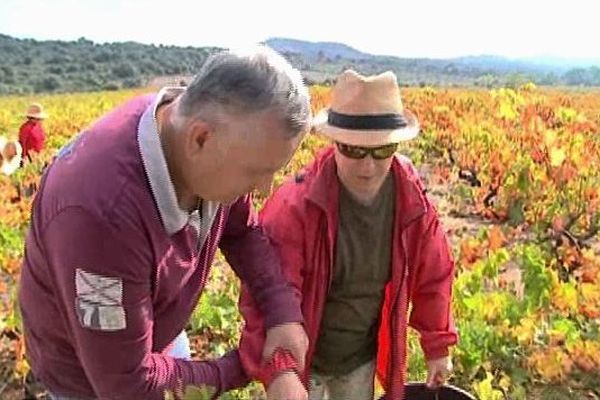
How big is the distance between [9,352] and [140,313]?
2815 millimetres

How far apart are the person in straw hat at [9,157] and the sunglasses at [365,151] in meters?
6.43

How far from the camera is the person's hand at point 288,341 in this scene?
1966 mm

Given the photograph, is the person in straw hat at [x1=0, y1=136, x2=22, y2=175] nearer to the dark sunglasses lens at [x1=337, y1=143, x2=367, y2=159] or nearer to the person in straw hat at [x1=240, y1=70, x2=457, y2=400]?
the person in straw hat at [x1=240, y1=70, x2=457, y2=400]

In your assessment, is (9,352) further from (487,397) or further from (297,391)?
(297,391)

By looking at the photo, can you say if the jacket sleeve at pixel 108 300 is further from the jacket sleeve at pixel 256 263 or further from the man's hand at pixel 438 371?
the man's hand at pixel 438 371

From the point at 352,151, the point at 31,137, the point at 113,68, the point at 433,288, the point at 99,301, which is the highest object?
the point at 352,151

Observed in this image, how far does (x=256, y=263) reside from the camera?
6.79 feet

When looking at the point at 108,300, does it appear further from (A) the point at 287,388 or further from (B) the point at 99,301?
(A) the point at 287,388

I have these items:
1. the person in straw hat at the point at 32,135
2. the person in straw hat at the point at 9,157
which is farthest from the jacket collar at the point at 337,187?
the person in straw hat at the point at 32,135

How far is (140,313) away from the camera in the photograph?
5.30ft

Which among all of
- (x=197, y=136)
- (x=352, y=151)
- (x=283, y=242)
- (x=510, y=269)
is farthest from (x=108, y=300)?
(x=510, y=269)

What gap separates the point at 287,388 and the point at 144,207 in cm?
54

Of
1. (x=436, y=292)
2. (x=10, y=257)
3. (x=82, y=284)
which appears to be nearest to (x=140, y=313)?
(x=82, y=284)

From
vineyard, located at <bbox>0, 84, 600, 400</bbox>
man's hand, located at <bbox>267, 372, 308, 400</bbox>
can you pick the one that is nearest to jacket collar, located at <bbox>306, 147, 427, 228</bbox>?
man's hand, located at <bbox>267, 372, 308, 400</bbox>
